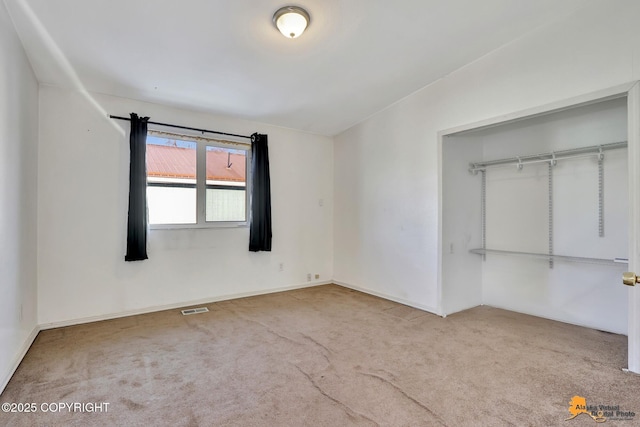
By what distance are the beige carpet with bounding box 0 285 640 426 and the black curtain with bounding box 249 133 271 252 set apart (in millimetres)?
1187

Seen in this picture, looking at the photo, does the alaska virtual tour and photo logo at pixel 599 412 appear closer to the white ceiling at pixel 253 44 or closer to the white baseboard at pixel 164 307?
the white ceiling at pixel 253 44

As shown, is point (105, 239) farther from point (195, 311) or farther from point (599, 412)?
point (599, 412)

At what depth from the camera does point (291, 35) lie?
2.41m

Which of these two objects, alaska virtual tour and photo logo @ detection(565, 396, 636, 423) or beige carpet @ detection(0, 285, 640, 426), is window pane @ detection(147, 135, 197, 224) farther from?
alaska virtual tour and photo logo @ detection(565, 396, 636, 423)

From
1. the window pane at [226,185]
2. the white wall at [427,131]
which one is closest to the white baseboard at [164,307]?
the white wall at [427,131]

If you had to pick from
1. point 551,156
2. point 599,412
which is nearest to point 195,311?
point 599,412

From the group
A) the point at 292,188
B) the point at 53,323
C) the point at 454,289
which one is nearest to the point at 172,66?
the point at 292,188

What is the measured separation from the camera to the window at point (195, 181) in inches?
150

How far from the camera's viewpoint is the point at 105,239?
3432mm

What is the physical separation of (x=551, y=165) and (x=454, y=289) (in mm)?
1805

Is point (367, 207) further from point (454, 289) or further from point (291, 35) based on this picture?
point (291, 35)

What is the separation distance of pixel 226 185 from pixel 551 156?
13.3 feet

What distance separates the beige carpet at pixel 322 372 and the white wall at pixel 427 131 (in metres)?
0.96

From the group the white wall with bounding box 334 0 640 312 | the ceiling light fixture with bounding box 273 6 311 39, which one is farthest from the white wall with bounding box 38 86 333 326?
the ceiling light fixture with bounding box 273 6 311 39
